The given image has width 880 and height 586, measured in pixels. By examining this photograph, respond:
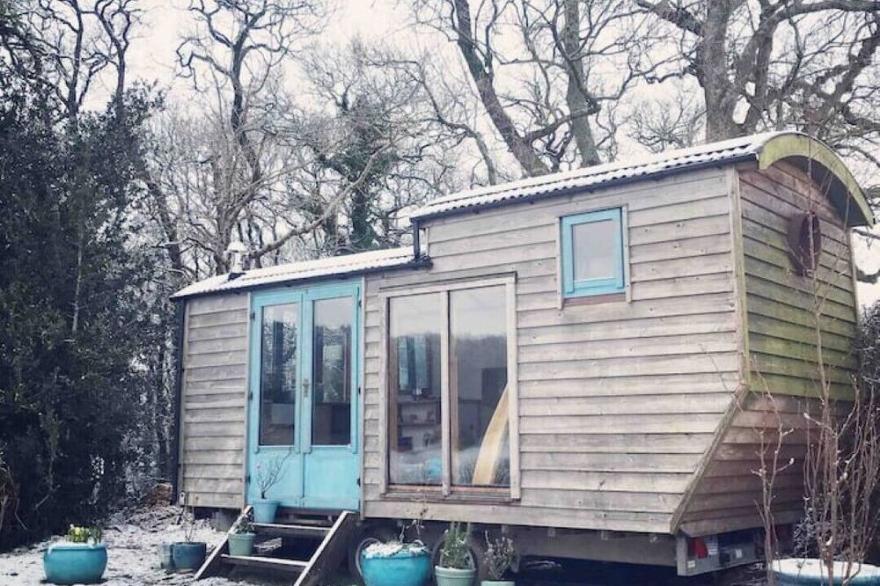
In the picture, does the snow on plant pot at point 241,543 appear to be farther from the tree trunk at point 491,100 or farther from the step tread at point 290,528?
the tree trunk at point 491,100

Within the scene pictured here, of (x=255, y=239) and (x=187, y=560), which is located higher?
(x=255, y=239)

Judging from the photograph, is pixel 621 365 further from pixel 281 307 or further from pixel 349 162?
pixel 349 162

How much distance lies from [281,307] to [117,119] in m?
5.10

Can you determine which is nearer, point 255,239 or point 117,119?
point 117,119

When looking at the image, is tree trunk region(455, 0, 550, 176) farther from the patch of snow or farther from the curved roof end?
the patch of snow

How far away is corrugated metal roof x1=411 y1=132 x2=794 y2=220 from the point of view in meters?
6.28

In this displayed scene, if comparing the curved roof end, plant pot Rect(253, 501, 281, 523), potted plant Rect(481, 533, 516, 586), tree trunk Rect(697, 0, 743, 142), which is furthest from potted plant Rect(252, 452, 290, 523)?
tree trunk Rect(697, 0, 743, 142)

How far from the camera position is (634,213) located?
6.65 metres

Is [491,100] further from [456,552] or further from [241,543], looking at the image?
[456,552]

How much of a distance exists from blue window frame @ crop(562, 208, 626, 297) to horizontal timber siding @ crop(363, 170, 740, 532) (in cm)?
8

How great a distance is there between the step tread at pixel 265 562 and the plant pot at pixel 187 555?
609mm

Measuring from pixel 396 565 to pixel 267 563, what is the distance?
144cm

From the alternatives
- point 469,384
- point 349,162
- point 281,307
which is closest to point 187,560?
point 281,307

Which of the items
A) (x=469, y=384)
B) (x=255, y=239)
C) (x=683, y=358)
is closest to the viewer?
(x=683, y=358)
